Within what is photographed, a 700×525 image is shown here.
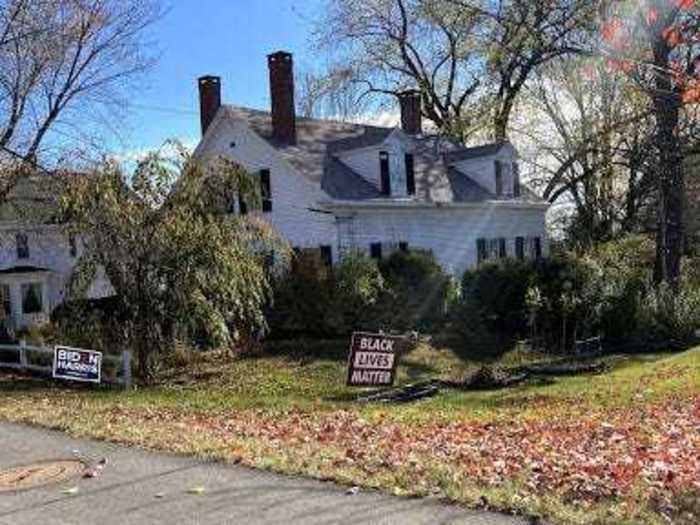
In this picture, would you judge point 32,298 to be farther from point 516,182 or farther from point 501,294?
point 501,294

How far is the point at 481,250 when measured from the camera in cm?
4231

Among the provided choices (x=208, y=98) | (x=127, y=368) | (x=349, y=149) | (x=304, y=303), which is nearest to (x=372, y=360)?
(x=127, y=368)

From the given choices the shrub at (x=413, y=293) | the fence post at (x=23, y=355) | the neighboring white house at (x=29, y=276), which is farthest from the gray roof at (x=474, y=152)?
the fence post at (x=23, y=355)

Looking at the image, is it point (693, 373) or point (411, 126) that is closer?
point (693, 373)

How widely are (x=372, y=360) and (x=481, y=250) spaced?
24785 mm

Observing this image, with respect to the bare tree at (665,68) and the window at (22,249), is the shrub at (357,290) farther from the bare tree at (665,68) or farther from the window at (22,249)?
the window at (22,249)

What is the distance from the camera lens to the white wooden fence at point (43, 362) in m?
21.2

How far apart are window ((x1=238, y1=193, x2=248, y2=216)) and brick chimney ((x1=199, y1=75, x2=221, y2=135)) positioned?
44.4 feet

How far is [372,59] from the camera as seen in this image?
5081 centimetres

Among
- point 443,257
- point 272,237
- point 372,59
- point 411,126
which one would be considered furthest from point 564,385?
point 372,59

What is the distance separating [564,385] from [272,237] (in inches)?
287

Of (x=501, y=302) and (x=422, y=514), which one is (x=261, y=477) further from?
Answer: (x=501, y=302)

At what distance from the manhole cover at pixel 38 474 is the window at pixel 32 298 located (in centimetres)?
4126

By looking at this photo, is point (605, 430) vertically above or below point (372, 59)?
below
